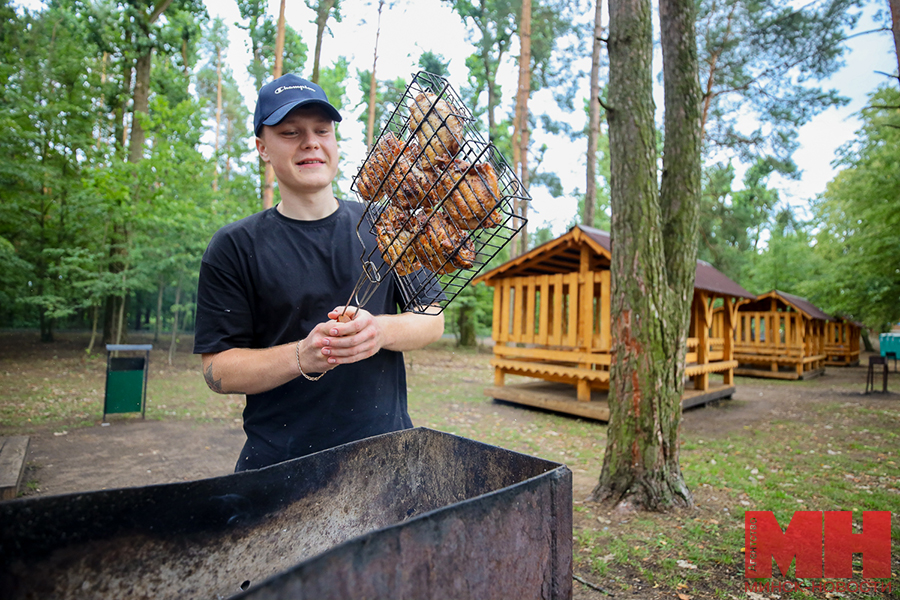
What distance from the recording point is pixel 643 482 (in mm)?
4535

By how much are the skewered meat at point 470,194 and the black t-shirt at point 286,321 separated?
53 cm

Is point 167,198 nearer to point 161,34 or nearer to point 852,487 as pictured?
point 161,34

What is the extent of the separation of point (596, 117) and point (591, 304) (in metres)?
8.24

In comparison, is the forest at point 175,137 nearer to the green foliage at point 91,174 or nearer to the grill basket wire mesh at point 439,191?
the green foliage at point 91,174

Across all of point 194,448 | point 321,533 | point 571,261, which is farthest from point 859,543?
point 571,261

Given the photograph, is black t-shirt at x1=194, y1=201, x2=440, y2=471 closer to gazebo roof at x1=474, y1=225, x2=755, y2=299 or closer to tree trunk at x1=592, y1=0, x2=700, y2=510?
tree trunk at x1=592, y1=0, x2=700, y2=510

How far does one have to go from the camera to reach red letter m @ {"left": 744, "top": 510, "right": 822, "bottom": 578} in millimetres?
3520

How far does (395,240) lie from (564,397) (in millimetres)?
8653

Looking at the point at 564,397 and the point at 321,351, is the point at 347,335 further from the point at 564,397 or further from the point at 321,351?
the point at 564,397

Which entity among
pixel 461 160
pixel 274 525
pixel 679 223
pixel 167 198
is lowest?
pixel 274 525

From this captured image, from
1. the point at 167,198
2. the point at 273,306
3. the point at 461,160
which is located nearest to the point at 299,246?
the point at 273,306

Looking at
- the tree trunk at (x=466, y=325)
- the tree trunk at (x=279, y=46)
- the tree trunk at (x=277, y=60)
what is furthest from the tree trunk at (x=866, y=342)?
the tree trunk at (x=279, y=46)

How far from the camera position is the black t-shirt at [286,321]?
6.06 ft

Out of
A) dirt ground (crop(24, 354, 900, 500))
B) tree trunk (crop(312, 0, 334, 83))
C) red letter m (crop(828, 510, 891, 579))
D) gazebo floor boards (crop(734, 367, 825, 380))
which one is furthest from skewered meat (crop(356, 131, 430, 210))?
gazebo floor boards (crop(734, 367, 825, 380))
